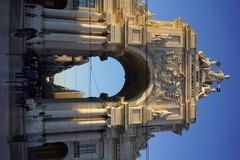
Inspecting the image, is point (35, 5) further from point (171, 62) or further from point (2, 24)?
point (171, 62)

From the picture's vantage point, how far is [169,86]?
3534cm

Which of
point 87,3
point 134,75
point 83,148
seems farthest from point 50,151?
point 87,3

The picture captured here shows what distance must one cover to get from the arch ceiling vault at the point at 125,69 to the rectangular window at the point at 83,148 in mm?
314

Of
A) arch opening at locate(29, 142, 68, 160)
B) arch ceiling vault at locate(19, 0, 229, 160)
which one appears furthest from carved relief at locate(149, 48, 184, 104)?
arch opening at locate(29, 142, 68, 160)

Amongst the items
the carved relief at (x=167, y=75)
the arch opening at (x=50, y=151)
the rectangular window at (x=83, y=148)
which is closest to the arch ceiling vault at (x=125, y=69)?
the carved relief at (x=167, y=75)

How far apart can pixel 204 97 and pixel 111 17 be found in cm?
1089

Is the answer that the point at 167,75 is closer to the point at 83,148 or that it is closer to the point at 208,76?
the point at 208,76

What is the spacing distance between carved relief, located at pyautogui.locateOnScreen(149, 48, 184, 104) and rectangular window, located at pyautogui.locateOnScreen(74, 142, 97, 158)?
5.78 m

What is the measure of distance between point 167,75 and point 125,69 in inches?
168

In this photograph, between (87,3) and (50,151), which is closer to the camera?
(87,3)

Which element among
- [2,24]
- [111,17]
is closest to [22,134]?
[2,24]

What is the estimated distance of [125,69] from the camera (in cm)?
3797

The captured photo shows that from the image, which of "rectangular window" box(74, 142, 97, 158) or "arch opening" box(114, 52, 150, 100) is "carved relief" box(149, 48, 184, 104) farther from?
"rectangular window" box(74, 142, 97, 158)

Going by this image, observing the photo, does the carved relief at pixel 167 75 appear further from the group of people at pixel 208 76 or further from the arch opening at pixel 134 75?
the group of people at pixel 208 76
